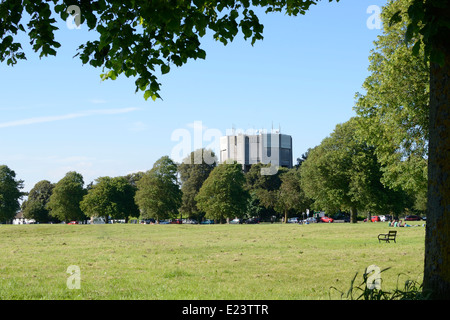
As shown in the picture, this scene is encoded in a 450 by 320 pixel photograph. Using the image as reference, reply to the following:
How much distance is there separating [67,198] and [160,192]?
2485cm

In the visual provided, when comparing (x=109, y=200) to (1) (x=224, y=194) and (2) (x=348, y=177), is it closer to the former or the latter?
(1) (x=224, y=194)

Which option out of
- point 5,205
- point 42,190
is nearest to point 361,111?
point 5,205

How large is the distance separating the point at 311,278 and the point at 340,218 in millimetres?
102665

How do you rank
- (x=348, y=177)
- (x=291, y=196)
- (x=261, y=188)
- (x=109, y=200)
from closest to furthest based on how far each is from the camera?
1. (x=348, y=177)
2. (x=291, y=196)
3. (x=109, y=200)
4. (x=261, y=188)

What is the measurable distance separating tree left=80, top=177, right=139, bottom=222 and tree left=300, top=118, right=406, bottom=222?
46131 mm

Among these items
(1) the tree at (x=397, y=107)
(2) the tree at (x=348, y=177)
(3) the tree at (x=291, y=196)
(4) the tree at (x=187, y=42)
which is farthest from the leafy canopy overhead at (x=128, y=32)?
(3) the tree at (x=291, y=196)

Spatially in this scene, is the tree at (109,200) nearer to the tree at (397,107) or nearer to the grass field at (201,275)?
the tree at (397,107)

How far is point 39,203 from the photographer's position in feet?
373

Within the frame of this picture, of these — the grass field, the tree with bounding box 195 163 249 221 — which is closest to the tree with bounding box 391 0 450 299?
the grass field

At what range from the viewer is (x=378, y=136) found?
113 ft

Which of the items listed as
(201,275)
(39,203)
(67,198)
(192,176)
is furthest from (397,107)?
(39,203)

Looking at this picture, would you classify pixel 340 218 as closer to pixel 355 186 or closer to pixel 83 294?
pixel 355 186

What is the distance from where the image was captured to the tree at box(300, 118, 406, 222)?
6606cm

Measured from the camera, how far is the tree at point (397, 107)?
30.8 m
